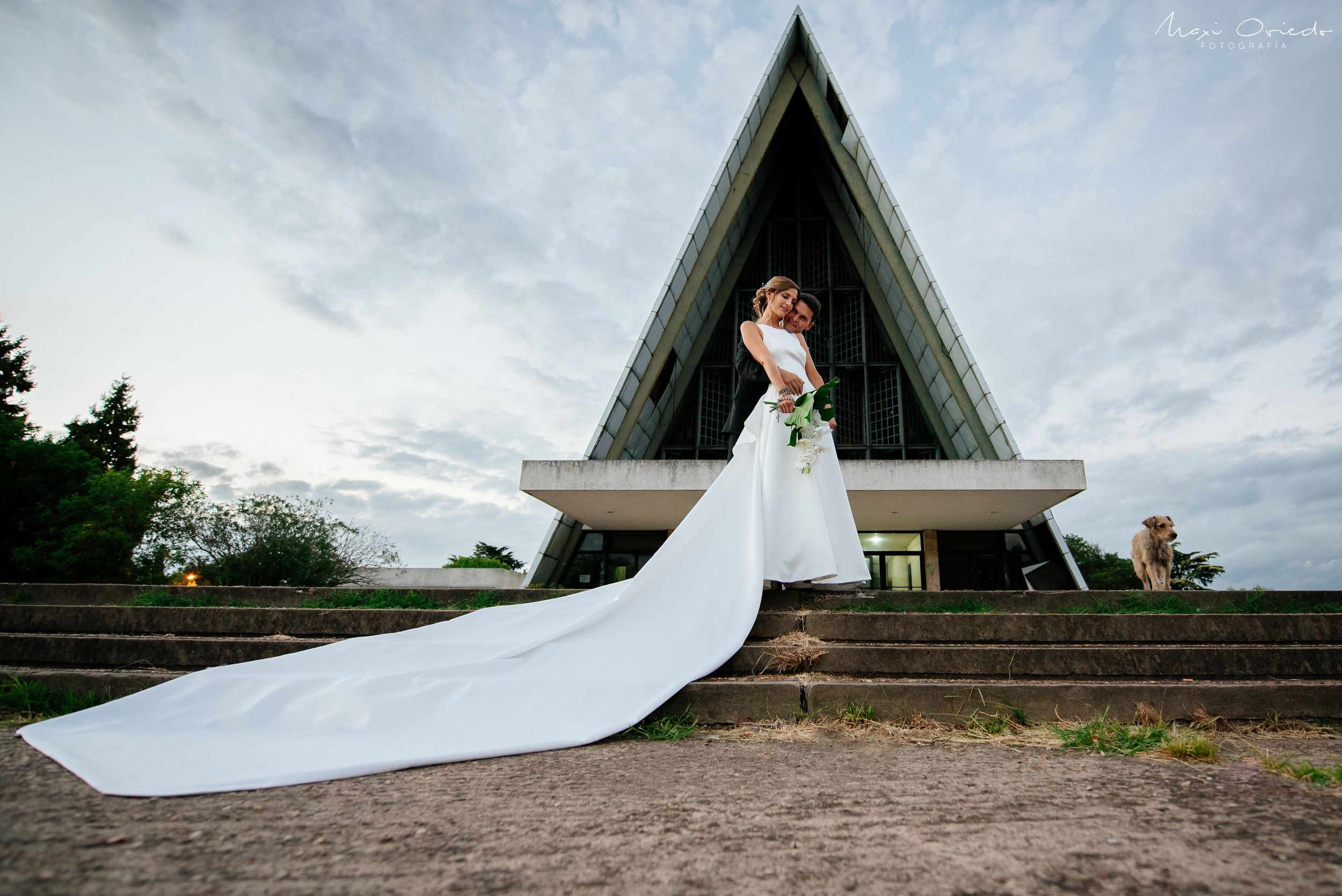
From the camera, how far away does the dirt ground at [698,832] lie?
1.09 meters

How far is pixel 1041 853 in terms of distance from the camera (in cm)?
121

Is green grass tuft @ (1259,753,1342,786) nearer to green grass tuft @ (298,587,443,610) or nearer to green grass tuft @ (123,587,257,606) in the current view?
green grass tuft @ (298,587,443,610)

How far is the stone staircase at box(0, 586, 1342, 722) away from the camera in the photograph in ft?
8.18

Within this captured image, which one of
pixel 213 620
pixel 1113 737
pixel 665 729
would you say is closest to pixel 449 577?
pixel 213 620

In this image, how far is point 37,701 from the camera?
8.81ft

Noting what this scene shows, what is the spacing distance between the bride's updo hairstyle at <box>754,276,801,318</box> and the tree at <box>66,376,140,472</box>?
145 ft

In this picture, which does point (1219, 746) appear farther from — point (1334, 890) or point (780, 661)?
point (780, 661)

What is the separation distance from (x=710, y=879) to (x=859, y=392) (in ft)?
53.7

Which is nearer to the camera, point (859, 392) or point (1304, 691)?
point (1304, 691)

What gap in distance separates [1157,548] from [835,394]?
32.4 ft

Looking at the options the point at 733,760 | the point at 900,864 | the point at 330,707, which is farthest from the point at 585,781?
the point at 330,707

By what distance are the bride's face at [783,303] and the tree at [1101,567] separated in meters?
20.3

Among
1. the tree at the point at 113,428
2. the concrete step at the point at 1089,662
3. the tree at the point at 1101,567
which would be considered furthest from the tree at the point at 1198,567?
the tree at the point at 113,428

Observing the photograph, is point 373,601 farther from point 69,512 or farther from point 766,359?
point 69,512
